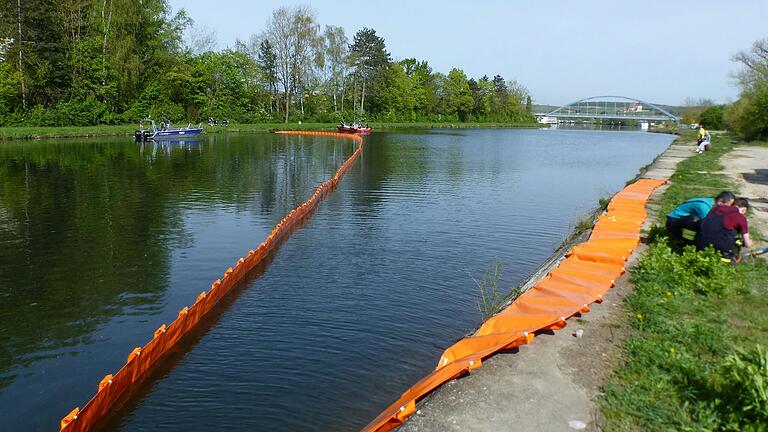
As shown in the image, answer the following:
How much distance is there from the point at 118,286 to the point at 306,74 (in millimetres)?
74563

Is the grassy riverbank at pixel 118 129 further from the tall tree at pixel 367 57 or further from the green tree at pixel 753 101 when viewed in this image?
the green tree at pixel 753 101

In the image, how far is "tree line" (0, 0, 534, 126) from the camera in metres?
53.9

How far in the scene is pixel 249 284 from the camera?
12000 mm

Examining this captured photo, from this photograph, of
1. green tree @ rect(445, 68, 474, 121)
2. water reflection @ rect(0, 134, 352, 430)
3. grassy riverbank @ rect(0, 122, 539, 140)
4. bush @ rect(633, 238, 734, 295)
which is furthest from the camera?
green tree @ rect(445, 68, 474, 121)

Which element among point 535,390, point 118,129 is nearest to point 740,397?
point 535,390

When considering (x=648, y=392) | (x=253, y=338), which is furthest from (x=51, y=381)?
(x=648, y=392)

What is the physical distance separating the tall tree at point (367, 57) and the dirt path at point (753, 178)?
62858 mm

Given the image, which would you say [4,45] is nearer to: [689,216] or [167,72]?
[167,72]

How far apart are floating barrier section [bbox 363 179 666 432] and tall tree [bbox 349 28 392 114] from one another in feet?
268

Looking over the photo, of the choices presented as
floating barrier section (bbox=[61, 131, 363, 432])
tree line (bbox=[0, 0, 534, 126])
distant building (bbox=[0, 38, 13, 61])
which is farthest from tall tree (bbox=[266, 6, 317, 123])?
floating barrier section (bbox=[61, 131, 363, 432])

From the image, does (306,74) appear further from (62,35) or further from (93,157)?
(93,157)

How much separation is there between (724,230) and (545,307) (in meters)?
3.83

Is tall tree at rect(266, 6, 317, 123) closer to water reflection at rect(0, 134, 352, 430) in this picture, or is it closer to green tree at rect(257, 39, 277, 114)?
green tree at rect(257, 39, 277, 114)

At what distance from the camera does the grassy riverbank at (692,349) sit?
5.12 metres
